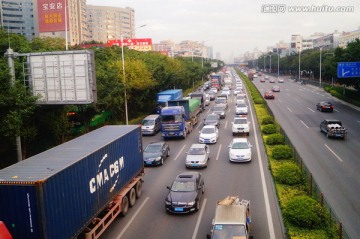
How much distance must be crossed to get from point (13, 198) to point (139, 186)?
10034 mm

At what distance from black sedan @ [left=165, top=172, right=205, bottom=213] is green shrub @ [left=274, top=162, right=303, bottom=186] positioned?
15.2 feet

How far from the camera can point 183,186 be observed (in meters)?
18.9

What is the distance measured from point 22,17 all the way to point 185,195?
504ft

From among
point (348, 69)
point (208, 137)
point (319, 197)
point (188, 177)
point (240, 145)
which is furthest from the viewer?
point (348, 69)

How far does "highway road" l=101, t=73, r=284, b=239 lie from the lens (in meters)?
16.1

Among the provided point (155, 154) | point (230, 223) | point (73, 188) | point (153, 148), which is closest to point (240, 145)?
point (155, 154)

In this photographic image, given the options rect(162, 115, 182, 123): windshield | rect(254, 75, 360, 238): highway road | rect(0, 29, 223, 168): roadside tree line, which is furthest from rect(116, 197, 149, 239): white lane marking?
rect(162, 115, 182, 123): windshield

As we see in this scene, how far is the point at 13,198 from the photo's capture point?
11.2m

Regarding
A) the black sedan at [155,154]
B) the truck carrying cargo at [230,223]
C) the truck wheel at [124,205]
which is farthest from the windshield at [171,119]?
the truck carrying cargo at [230,223]

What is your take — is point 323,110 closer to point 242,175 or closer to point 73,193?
point 242,175

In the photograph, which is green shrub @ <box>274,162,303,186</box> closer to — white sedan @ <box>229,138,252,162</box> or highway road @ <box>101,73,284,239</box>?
highway road @ <box>101,73,284,239</box>

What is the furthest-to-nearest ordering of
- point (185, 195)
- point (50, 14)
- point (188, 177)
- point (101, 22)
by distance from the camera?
point (101, 22) < point (50, 14) < point (188, 177) < point (185, 195)

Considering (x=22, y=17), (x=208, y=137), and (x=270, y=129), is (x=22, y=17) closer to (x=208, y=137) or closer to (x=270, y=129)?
(x=208, y=137)

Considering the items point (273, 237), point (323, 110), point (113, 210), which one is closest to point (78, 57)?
point (113, 210)
